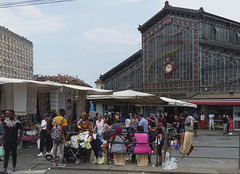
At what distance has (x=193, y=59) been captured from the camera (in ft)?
89.4

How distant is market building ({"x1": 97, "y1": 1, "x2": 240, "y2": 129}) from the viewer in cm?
2480

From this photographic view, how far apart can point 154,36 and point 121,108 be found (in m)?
9.13

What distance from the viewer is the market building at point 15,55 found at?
259ft

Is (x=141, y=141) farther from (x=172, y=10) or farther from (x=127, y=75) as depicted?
(x=127, y=75)

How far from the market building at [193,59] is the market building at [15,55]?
192ft

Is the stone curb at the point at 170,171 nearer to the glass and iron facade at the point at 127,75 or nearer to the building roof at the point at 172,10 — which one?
the building roof at the point at 172,10

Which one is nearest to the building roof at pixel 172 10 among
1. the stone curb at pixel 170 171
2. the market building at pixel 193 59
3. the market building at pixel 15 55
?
the market building at pixel 193 59

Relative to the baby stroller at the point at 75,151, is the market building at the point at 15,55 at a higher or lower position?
higher

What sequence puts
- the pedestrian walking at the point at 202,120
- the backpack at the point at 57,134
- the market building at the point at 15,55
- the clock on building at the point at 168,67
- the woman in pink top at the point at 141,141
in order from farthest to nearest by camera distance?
the market building at the point at 15,55 → the clock on building at the point at 168,67 → the pedestrian walking at the point at 202,120 → the woman in pink top at the point at 141,141 → the backpack at the point at 57,134

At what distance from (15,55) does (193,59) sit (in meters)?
72.7

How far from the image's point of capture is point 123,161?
9.39 metres

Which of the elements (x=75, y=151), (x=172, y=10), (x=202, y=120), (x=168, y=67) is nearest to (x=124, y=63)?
(x=168, y=67)

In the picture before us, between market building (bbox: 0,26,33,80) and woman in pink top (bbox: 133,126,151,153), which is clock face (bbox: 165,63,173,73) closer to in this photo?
woman in pink top (bbox: 133,126,151,153)

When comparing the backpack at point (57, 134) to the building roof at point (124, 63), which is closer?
the backpack at point (57, 134)
